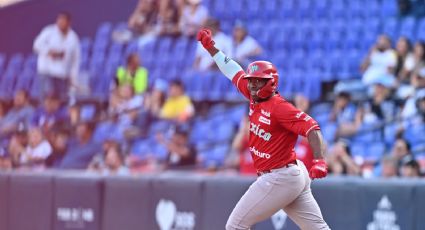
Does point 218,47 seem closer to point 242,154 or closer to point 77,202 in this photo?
point 242,154

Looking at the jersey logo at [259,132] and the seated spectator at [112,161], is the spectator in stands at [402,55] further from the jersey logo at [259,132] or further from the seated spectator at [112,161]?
the jersey logo at [259,132]

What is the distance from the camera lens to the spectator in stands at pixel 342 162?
1052 cm

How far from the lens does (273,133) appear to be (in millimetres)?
6488

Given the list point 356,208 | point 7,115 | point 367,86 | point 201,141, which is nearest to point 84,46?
point 7,115

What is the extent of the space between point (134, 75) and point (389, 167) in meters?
5.99

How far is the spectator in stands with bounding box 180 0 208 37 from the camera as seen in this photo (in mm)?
14484

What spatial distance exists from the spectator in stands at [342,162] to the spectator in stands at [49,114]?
640 cm

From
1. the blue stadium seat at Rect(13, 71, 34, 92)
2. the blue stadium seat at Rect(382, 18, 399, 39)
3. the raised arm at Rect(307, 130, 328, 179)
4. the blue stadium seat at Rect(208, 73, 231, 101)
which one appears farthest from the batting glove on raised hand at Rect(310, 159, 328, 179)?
the blue stadium seat at Rect(13, 71, 34, 92)

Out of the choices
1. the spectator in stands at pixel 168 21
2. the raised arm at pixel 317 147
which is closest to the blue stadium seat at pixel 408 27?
the spectator in stands at pixel 168 21

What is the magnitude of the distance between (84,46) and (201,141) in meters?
4.07

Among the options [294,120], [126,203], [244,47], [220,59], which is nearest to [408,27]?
[244,47]

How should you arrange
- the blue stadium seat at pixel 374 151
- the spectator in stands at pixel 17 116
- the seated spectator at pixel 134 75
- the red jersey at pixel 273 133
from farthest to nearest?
the spectator in stands at pixel 17 116 → the seated spectator at pixel 134 75 → the blue stadium seat at pixel 374 151 → the red jersey at pixel 273 133

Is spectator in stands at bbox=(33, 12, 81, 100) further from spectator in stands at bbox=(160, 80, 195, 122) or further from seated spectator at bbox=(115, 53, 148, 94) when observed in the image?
spectator in stands at bbox=(160, 80, 195, 122)

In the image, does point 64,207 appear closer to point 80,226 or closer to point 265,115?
point 80,226
